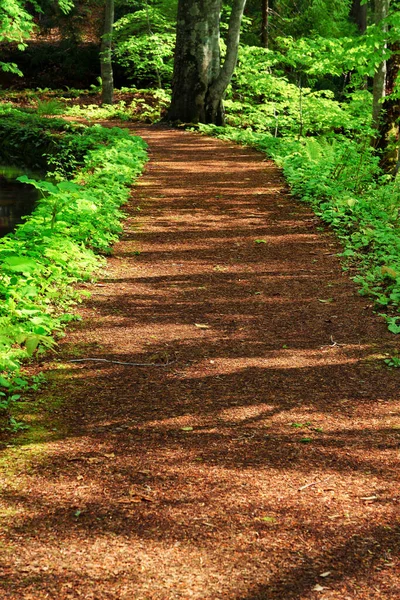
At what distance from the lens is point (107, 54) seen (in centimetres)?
2142

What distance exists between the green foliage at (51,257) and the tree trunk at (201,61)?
23.4ft

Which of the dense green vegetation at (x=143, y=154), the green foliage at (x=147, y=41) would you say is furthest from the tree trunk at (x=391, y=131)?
the green foliage at (x=147, y=41)

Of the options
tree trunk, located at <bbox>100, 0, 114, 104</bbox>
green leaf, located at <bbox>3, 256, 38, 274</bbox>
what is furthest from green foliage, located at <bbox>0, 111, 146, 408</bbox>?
tree trunk, located at <bbox>100, 0, 114, 104</bbox>

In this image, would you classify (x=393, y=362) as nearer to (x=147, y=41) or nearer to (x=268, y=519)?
(x=268, y=519)

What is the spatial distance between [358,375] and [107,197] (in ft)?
17.0

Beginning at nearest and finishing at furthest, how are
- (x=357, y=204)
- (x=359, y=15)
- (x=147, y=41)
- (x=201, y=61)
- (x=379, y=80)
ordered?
(x=357, y=204) → (x=379, y=80) → (x=201, y=61) → (x=147, y=41) → (x=359, y=15)

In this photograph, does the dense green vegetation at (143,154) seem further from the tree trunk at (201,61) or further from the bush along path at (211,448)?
the tree trunk at (201,61)

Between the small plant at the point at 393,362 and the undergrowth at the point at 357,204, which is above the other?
the undergrowth at the point at 357,204

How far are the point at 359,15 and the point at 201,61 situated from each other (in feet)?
42.0

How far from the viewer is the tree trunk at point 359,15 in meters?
26.9

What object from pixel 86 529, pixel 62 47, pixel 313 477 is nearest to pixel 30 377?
pixel 86 529

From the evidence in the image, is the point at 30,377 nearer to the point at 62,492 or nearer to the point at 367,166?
the point at 62,492

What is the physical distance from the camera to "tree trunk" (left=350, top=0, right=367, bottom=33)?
2686 centimetres

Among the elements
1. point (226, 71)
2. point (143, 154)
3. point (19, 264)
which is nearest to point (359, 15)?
point (226, 71)
